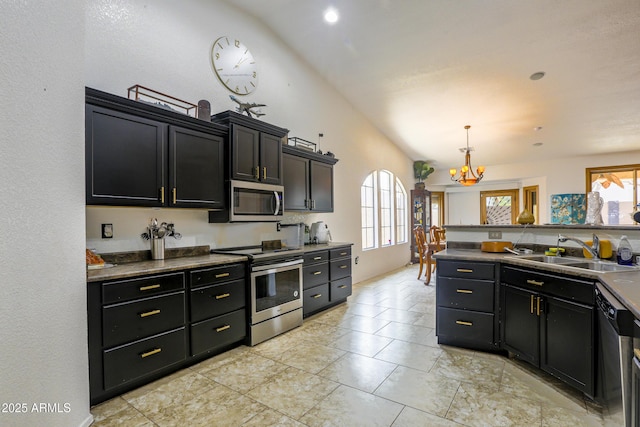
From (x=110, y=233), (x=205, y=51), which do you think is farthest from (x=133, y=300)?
(x=205, y=51)

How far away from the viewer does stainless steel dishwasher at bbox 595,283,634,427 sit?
1375 millimetres

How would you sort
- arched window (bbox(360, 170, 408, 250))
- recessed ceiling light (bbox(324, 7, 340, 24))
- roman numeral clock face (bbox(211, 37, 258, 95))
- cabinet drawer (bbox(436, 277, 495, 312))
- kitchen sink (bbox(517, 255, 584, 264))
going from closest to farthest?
kitchen sink (bbox(517, 255, 584, 264)), cabinet drawer (bbox(436, 277, 495, 312)), roman numeral clock face (bbox(211, 37, 258, 95)), recessed ceiling light (bbox(324, 7, 340, 24)), arched window (bbox(360, 170, 408, 250))

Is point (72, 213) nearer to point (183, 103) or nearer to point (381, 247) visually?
point (183, 103)

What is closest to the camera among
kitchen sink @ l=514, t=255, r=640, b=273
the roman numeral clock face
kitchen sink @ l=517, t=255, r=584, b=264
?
kitchen sink @ l=514, t=255, r=640, b=273

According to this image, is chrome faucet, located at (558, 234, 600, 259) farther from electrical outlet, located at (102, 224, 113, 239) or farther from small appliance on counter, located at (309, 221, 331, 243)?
electrical outlet, located at (102, 224, 113, 239)

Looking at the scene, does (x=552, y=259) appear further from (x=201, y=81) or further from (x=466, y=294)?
(x=201, y=81)

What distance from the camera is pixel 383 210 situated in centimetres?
690

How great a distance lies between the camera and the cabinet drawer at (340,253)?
164 inches

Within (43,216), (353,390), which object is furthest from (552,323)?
(43,216)

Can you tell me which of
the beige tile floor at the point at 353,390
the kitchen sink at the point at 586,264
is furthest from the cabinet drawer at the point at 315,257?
the kitchen sink at the point at 586,264

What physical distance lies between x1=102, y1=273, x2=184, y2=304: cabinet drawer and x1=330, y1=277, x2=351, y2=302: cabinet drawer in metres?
2.23

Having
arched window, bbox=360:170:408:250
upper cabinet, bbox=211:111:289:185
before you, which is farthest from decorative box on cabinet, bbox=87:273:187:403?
arched window, bbox=360:170:408:250

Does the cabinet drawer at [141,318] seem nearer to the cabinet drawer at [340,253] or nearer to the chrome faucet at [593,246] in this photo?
the cabinet drawer at [340,253]

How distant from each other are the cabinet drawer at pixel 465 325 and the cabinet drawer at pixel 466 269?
336 millimetres
